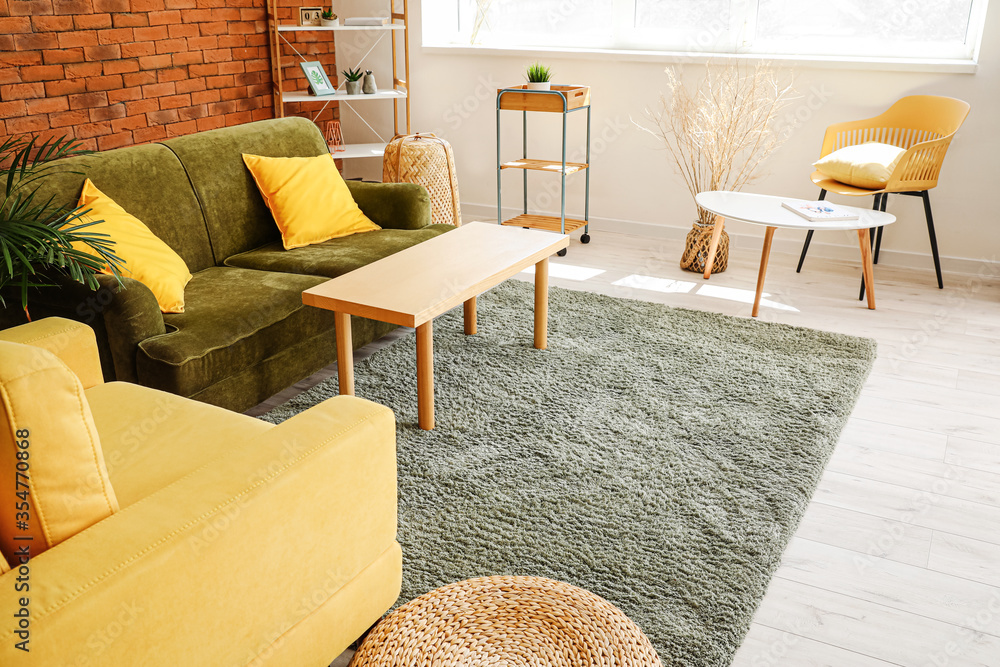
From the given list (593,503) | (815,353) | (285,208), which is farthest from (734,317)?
(285,208)

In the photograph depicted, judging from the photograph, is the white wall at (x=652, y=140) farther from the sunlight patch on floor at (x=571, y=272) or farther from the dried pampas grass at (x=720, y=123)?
the sunlight patch on floor at (x=571, y=272)

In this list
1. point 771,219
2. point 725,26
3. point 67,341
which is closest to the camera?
point 67,341

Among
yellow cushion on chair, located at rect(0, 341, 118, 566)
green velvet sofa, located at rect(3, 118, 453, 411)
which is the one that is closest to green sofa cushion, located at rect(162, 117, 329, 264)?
green velvet sofa, located at rect(3, 118, 453, 411)

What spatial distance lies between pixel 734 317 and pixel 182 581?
290 cm

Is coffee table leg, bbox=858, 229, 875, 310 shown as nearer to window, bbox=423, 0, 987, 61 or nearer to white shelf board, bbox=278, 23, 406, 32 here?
window, bbox=423, 0, 987, 61

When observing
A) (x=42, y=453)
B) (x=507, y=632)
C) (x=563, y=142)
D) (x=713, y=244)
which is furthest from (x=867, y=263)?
(x=42, y=453)

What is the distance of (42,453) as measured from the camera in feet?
3.75

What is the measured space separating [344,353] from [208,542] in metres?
1.46

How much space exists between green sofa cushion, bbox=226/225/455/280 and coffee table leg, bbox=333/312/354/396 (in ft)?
1.54

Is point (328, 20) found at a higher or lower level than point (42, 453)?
higher

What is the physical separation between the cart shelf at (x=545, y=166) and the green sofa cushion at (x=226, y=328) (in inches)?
78.0

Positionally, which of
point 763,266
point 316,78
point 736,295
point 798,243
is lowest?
point 736,295

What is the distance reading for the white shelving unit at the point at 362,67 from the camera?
4.93m

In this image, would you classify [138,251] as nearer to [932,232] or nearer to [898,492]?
[898,492]
